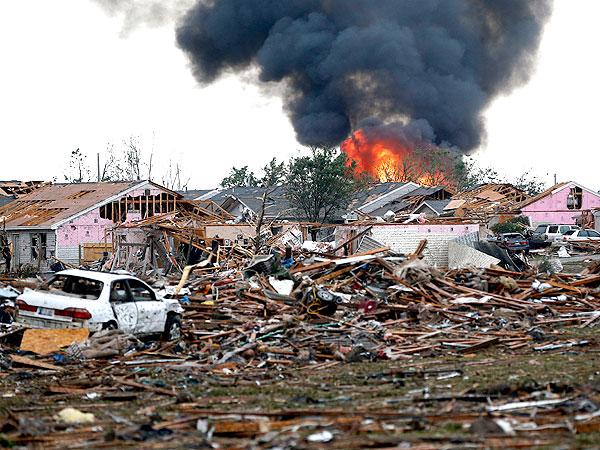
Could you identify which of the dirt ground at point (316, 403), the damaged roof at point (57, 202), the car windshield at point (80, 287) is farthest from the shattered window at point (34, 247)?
the dirt ground at point (316, 403)

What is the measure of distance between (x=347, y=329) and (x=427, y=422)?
31.3ft

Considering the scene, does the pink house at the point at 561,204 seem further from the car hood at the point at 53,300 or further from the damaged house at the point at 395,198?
the car hood at the point at 53,300

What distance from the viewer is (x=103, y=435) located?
28.1 ft

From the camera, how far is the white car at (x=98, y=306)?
1557 cm

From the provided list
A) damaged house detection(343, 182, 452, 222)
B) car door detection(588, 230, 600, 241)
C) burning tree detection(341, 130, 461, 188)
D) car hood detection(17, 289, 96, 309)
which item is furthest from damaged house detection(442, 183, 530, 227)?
car hood detection(17, 289, 96, 309)

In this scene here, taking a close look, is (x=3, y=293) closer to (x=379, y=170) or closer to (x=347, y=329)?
(x=347, y=329)

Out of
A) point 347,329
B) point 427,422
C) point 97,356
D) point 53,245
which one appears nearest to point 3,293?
point 97,356

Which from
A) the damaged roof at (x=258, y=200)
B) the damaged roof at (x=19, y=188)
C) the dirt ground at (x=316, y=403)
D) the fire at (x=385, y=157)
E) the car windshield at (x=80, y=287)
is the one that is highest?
the fire at (x=385, y=157)

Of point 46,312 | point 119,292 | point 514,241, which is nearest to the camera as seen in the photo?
point 46,312

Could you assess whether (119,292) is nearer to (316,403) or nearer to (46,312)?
(46,312)

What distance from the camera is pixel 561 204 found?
66938mm

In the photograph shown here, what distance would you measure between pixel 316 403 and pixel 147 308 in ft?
22.9

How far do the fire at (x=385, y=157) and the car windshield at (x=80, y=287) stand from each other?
220 ft

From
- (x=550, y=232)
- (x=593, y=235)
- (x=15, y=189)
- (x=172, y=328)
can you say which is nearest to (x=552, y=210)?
(x=550, y=232)
